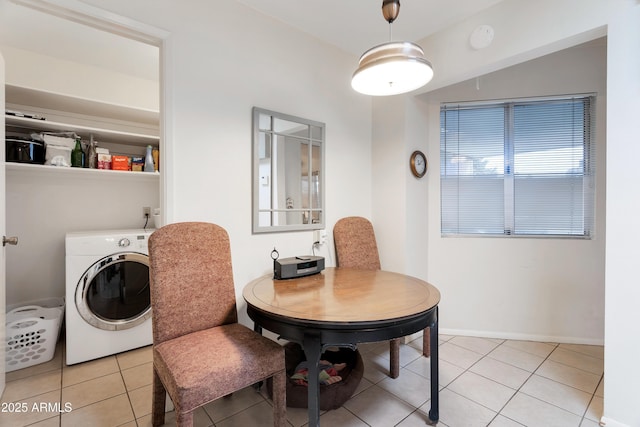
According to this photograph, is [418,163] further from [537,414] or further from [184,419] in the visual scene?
[184,419]

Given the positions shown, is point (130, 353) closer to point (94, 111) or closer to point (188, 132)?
point (188, 132)

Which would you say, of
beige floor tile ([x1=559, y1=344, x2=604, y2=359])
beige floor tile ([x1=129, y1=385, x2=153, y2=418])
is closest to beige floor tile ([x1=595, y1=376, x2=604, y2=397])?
beige floor tile ([x1=559, y1=344, x2=604, y2=359])

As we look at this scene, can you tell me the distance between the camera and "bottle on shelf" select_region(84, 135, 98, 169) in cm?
256

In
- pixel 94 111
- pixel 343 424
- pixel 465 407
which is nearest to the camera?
pixel 343 424

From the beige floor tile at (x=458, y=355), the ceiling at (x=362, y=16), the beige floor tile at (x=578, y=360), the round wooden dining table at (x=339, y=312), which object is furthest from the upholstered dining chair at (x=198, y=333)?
the beige floor tile at (x=578, y=360)

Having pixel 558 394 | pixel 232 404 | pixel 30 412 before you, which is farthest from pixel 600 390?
pixel 30 412

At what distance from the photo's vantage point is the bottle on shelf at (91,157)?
2559 millimetres

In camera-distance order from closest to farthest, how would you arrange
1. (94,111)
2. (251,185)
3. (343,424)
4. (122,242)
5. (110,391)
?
1. (343,424)
2. (110,391)
3. (251,185)
4. (122,242)
5. (94,111)

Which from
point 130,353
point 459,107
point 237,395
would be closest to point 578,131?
point 459,107

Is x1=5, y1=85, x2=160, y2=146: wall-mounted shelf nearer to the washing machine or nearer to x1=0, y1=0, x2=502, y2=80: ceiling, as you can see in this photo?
x1=0, y1=0, x2=502, y2=80: ceiling

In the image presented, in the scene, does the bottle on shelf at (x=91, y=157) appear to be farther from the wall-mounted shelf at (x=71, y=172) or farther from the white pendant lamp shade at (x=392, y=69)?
the white pendant lamp shade at (x=392, y=69)

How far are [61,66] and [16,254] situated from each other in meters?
1.73

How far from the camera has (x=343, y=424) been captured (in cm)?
155

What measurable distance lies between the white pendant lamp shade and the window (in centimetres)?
148
